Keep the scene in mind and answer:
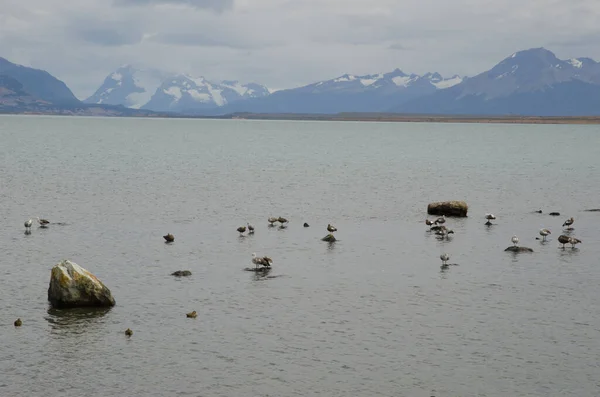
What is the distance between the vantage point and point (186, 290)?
41.5 meters

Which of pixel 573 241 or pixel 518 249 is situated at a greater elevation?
pixel 573 241

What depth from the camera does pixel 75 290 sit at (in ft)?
124

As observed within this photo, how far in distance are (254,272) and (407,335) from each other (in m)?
14.7

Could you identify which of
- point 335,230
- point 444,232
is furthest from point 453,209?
point 335,230

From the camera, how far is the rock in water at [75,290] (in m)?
37.8

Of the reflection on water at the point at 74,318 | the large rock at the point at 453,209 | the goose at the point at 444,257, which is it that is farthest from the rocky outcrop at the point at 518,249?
the reflection on water at the point at 74,318

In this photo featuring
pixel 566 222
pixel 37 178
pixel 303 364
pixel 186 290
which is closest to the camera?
pixel 303 364

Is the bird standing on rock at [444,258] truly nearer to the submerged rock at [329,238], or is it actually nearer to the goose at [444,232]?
the goose at [444,232]

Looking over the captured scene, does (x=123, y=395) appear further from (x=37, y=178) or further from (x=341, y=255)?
(x=37, y=178)

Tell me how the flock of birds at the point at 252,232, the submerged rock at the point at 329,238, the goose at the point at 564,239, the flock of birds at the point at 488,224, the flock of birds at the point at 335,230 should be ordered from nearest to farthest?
the flock of birds at the point at 252,232
the flock of birds at the point at 335,230
the flock of birds at the point at 488,224
the goose at the point at 564,239
the submerged rock at the point at 329,238

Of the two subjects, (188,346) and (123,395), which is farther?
(188,346)

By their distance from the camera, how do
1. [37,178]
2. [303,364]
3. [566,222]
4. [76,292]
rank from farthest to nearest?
1. [37,178]
2. [566,222]
3. [76,292]
4. [303,364]

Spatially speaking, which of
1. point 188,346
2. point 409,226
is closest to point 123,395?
point 188,346

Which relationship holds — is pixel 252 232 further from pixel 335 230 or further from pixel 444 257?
pixel 444 257
